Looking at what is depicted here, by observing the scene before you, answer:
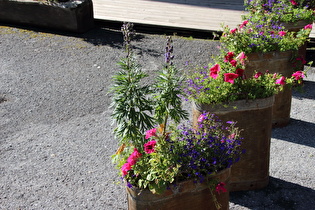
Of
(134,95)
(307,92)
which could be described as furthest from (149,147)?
(307,92)

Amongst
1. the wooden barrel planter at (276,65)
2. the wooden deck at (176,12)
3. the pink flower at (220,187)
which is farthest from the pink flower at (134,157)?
the wooden deck at (176,12)

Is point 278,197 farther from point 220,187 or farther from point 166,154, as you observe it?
point 166,154

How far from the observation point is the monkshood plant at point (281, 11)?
A: 6.34 metres

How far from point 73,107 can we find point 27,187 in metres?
1.86

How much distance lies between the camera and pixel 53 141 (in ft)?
18.0

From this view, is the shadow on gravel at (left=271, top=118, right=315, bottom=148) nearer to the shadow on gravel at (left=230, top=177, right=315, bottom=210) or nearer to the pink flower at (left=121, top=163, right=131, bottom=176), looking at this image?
the shadow on gravel at (left=230, top=177, right=315, bottom=210)

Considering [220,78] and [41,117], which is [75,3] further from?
[220,78]

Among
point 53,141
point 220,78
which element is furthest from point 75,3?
point 220,78

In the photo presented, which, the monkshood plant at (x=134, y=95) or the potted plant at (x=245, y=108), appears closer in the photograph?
the monkshood plant at (x=134, y=95)

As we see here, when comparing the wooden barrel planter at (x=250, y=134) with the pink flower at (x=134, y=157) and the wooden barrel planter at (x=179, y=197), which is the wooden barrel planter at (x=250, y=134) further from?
the pink flower at (x=134, y=157)

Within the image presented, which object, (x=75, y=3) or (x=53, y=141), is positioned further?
(x=75, y=3)

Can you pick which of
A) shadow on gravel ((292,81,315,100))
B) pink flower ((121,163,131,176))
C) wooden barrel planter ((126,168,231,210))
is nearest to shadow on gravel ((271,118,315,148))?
shadow on gravel ((292,81,315,100))

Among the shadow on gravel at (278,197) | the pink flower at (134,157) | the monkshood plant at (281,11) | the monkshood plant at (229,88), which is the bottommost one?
the shadow on gravel at (278,197)

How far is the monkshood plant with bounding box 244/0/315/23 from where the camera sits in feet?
20.8
